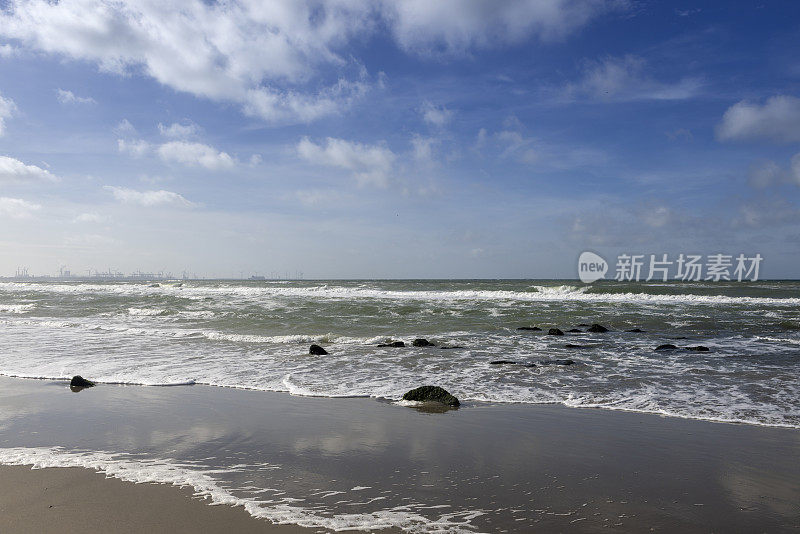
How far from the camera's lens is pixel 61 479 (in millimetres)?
3992

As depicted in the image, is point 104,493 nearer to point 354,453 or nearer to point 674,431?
point 354,453

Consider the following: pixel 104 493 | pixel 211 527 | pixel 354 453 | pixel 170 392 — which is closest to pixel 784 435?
pixel 354 453

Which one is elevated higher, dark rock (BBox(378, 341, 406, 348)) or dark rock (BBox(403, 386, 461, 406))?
dark rock (BBox(403, 386, 461, 406))

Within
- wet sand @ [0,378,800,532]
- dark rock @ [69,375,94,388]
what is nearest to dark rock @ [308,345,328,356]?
wet sand @ [0,378,800,532]

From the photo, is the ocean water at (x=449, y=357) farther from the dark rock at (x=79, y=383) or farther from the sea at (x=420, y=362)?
the dark rock at (x=79, y=383)

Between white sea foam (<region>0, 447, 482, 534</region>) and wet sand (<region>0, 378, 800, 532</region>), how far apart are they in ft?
0.24

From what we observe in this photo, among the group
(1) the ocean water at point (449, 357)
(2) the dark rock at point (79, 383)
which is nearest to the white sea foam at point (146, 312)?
(1) the ocean water at point (449, 357)

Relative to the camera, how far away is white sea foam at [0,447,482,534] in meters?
3.24

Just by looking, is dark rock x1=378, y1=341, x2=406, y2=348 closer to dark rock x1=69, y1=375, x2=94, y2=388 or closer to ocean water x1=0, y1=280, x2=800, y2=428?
ocean water x1=0, y1=280, x2=800, y2=428

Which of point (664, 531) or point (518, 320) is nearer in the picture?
point (664, 531)

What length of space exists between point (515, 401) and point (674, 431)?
2.14 meters

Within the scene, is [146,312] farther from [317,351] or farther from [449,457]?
[449,457]

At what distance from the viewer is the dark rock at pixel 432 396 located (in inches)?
267

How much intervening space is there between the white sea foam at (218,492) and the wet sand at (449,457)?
2.9 inches
